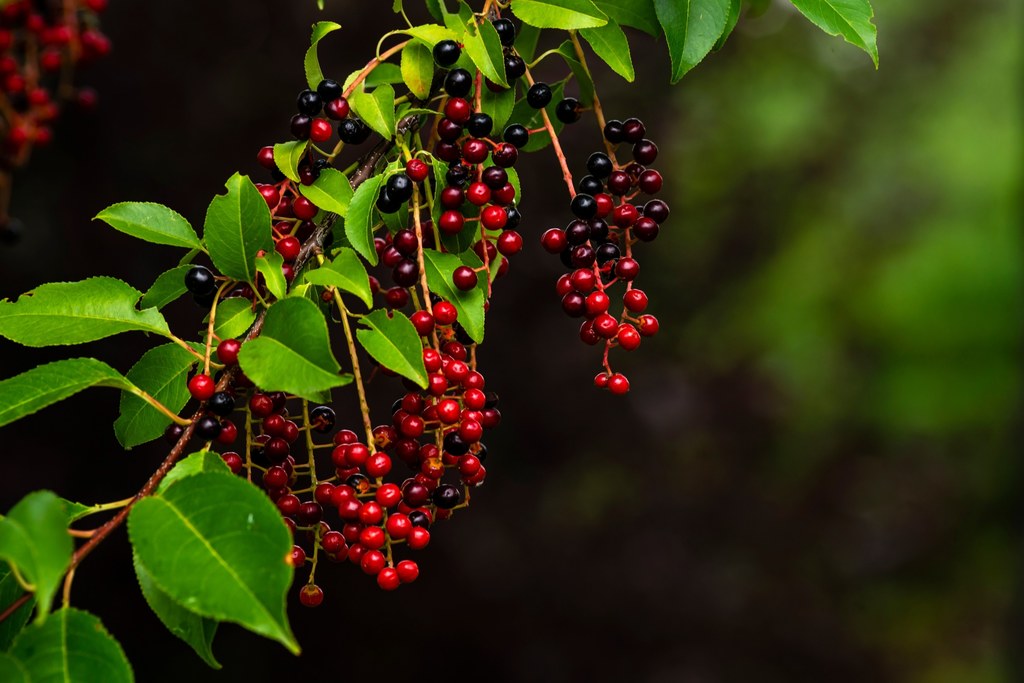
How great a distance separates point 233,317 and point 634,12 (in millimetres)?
541

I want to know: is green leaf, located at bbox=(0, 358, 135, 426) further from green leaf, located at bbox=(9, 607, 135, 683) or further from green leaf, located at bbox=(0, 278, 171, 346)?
green leaf, located at bbox=(9, 607, 135, 683)

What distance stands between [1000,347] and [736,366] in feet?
19.7

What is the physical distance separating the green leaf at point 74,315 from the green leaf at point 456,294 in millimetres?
249

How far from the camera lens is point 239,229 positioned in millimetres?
860

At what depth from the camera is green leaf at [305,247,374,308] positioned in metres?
0.79

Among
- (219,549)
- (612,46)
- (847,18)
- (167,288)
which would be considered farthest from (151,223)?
(847,18)

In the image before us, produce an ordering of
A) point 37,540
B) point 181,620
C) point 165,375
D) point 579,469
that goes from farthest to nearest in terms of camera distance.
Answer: point 579,469 → point 165,375 → point 181,620 → point 37,540

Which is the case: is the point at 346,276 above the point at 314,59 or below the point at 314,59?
below

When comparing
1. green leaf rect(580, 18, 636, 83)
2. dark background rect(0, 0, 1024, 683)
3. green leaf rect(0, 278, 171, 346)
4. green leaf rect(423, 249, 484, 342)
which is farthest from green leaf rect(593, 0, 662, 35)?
dark background rect(0, 0, 1024, 683)

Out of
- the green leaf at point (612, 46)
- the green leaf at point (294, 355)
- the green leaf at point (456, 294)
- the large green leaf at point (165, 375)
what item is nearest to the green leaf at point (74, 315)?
the large green leaf at point (165, 375)

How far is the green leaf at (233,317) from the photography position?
87 cm

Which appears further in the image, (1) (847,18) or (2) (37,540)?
(1) (847,18)

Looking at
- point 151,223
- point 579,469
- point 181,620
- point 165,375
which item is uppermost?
point 151,223

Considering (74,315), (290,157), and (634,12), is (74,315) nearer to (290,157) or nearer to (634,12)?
(290,157)
